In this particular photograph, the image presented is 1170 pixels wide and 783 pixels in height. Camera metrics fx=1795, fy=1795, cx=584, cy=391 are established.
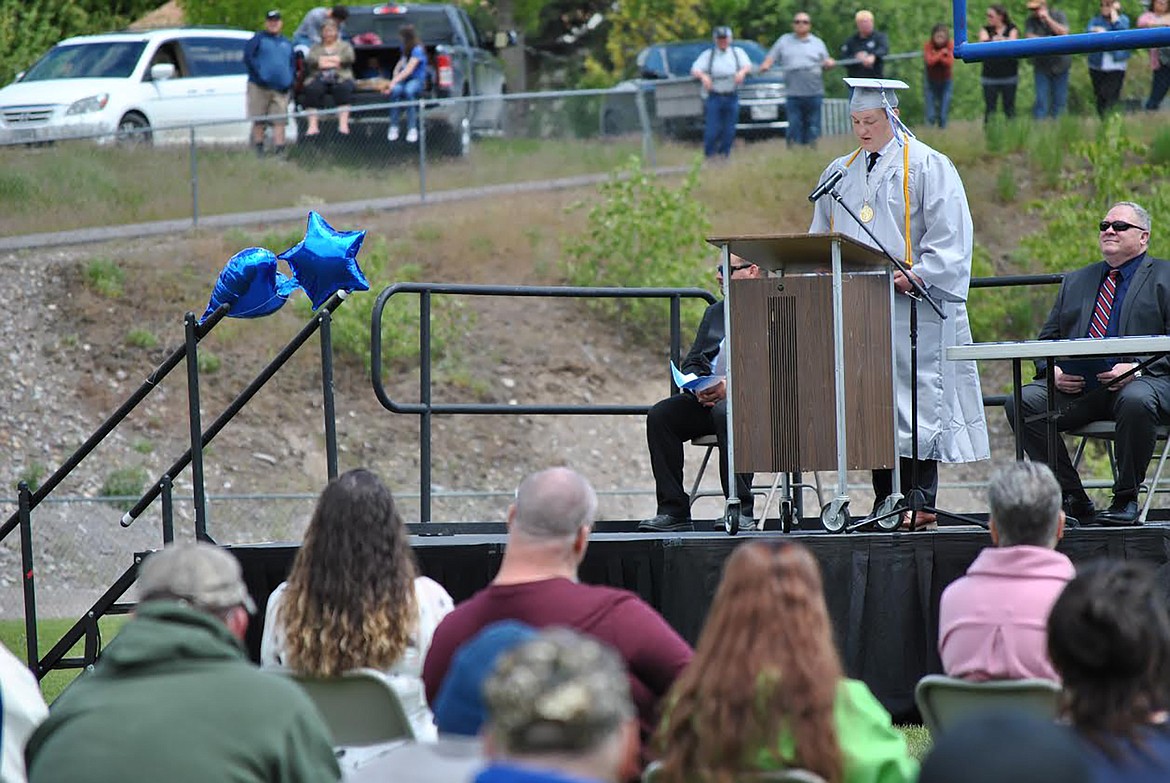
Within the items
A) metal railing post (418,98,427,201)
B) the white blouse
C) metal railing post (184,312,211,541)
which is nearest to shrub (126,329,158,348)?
metal railing post (418,98,427,201)

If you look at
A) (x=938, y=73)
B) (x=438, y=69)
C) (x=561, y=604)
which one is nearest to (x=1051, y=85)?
(x=938, y=73)

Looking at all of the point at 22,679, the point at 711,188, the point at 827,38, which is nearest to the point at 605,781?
the point at 22,679

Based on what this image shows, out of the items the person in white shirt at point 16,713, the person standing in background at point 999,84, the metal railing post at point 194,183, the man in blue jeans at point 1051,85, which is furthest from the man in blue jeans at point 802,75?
the person in white shirt at point 16,713

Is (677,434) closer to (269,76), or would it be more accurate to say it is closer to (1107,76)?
(269,76)

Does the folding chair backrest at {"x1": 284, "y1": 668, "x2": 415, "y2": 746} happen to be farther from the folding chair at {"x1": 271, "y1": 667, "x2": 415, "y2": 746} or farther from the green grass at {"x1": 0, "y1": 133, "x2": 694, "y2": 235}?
the green grass at {"x1": 0, "y1": 133, "x2": 694, "y2": 235}

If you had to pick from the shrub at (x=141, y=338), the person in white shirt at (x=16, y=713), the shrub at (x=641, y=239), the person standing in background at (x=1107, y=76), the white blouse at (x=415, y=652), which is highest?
the person in white shirt at (x=16, y=713)

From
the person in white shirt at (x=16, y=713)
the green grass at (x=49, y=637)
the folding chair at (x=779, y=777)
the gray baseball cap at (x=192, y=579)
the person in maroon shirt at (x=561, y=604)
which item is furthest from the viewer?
the green grass at (x=49, y=637)

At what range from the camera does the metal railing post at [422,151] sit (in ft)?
68.7

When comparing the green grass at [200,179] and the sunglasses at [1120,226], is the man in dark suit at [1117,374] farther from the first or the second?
the green grass at [200,179]

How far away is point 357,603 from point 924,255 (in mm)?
3591

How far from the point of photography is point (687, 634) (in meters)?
6.89

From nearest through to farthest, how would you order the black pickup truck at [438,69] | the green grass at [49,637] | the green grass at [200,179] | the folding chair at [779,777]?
the folding chair at [779,777] → the green grass at [49,637] → the green grass at [200,179] → the black pickup truck at [438,69]

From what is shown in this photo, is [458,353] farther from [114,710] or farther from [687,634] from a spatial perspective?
[114,710]

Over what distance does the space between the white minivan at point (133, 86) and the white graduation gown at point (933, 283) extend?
14009 millimetres
